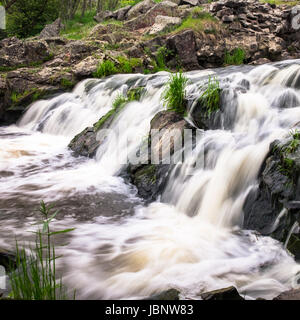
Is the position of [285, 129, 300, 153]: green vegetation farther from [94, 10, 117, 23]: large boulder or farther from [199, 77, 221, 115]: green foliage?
[94, 10, 117, 23]: large boulder

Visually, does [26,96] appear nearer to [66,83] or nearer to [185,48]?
[66,83]

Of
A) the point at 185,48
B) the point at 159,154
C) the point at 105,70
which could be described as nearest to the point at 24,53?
the point at 105,70

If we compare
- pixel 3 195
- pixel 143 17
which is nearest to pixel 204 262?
pixel 3 195

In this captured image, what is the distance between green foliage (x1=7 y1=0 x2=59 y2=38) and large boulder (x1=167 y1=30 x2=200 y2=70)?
13852 millimetres

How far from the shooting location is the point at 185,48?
13.2 m

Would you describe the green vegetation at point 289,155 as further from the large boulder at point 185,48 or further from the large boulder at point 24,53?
the large boulder at point 24,53

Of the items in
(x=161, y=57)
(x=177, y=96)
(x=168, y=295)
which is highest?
(x=161, y=57)

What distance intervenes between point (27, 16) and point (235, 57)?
16.2 m

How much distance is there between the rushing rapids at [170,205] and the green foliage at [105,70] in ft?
13.6

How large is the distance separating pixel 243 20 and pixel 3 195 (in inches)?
552

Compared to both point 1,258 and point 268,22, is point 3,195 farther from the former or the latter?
point 268,22

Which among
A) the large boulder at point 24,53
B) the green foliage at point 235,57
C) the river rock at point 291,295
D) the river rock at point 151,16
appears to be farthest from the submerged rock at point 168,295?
the river rock at point 151,16

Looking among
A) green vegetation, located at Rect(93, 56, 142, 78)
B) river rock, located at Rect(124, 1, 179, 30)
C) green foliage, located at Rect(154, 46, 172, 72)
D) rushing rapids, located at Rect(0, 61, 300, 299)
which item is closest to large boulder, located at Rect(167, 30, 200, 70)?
green foliage, located at Rect(154, 46, 172, 72)

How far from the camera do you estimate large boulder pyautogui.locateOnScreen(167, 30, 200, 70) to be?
13.2m
